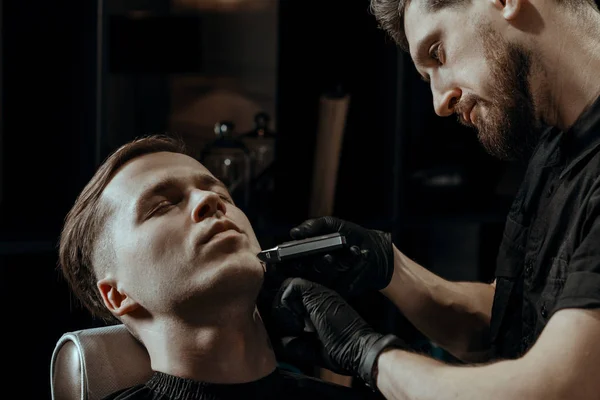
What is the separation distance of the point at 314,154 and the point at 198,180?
4.34ft

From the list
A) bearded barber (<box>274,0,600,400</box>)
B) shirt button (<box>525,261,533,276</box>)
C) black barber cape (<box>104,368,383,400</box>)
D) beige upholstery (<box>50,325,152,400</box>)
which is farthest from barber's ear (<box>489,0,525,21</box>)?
beige upholstery (<box>50,325,152,400</box>)

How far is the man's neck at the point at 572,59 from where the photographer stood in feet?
5.77

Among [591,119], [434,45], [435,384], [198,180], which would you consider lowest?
[435,384]

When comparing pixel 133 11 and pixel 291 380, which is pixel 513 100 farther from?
pixel 133 11

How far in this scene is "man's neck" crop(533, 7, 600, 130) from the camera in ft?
5.77

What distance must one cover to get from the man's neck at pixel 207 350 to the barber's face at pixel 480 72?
0.71 metres

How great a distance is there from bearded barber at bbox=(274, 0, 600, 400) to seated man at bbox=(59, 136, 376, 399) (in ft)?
0.38

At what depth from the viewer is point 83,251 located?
1.98 meters

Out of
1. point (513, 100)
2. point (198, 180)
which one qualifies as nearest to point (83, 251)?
point (198, 180)

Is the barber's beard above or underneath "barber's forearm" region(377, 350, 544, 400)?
above

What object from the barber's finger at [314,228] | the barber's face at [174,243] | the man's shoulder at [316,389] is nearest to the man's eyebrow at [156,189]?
the barber's face at [174,243]

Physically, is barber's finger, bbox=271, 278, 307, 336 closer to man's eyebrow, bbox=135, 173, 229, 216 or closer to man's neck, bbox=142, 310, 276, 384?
man's neck, bbox=142, 310, 276, 384

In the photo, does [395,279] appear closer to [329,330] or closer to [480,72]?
[329,330]

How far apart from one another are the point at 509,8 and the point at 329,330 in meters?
0.81
